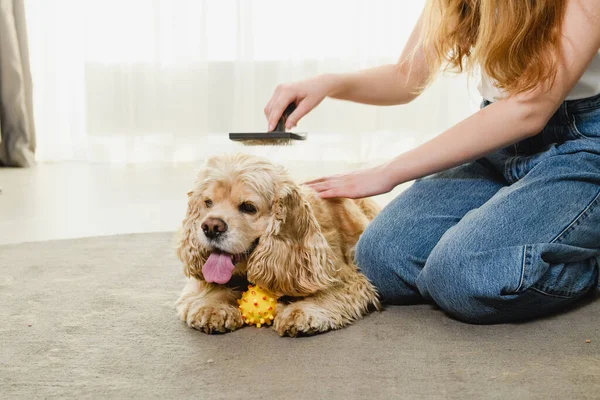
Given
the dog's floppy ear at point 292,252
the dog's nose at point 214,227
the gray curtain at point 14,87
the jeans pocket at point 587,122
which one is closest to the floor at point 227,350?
the dog's floppy ear at point 292,252

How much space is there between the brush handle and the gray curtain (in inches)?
121

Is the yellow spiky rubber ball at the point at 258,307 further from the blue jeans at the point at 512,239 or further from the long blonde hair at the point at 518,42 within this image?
the long blonde hair at the point at 518,42

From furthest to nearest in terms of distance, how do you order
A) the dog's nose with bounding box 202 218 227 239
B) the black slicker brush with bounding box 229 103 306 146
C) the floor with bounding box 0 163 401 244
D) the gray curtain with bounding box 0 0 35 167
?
the gray curtain with bounding box 0 0 35 167
the floor with bounding box 0 163 401 244
the black slicker brush with bounding box 229 103 306 146
the dog's nose with bounding box 202 218 227 239

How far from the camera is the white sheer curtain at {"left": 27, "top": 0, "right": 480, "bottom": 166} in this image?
4.57 meters

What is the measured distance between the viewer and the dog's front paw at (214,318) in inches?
62.0

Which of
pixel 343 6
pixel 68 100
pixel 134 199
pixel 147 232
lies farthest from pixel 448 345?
pixel 68 100

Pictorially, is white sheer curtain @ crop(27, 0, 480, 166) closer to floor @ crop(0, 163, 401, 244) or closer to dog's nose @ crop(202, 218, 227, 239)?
floor @ crop(0, 163, 401, 244)

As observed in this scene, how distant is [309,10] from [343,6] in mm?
218

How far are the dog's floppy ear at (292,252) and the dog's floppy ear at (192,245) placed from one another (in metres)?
0.12

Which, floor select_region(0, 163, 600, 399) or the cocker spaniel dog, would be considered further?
the cocker spaniel dog

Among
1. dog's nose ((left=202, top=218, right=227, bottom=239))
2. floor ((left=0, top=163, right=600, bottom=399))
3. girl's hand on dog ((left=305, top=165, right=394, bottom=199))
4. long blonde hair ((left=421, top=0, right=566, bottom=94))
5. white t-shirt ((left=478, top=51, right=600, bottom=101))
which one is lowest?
floor ((left=0, top=163, right=600, bottom=399))

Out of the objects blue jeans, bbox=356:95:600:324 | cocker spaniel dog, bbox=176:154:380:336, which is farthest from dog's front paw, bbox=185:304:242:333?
blue jeans, bbox=356:95:600:324

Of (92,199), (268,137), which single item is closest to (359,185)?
(268,137)

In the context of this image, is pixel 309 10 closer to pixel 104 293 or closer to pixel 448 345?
pixel 104 293
